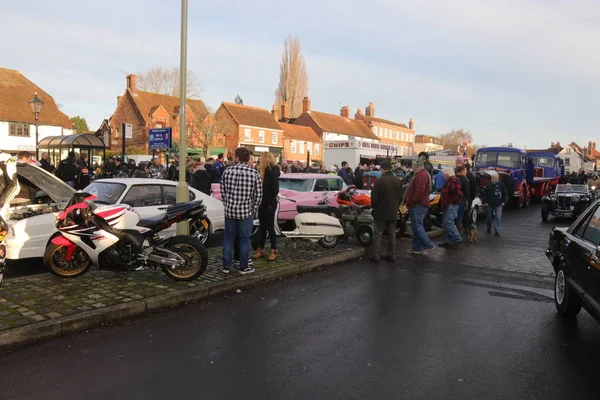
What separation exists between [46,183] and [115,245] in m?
2.46

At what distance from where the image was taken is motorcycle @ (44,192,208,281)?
6.20 m

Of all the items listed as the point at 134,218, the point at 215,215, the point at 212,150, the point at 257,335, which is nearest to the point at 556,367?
the point at 257,335

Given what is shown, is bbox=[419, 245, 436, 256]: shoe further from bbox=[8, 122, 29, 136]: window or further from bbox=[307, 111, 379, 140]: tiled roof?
bbox=[307, 111, 379, 140]: tiled roof

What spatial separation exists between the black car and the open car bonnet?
23.5ft

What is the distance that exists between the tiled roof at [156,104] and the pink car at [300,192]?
37.3m

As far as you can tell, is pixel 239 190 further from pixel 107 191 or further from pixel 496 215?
pixel 496 215

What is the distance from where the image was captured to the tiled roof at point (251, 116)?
55.8 m

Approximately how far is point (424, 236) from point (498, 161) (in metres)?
15.6

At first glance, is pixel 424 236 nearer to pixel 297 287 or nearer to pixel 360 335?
pixel 297 287

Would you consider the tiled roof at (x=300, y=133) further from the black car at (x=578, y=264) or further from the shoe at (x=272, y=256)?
the black car at (x=578, y=264)

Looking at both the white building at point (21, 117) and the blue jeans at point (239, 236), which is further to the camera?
the white building at point (21, 117)

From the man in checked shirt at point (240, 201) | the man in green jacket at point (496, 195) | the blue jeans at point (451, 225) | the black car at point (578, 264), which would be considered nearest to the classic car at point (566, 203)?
the man in green jacket at point (496, 195)

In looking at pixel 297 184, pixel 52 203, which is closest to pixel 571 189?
pixel 297 184

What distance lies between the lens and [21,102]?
46.2 m
